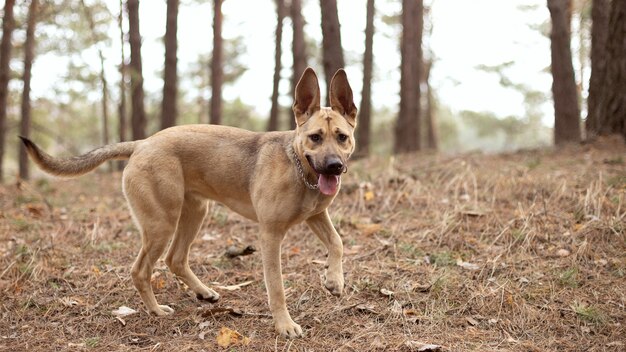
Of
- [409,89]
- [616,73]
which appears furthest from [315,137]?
[409,89]

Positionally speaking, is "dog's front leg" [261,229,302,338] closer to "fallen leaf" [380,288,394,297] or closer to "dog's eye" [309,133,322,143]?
"dog's eye" [309,133,322,143]

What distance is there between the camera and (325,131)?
441cm

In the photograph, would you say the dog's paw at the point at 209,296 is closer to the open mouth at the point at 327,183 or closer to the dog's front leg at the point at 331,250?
the dog's front leg at the point at 331,250

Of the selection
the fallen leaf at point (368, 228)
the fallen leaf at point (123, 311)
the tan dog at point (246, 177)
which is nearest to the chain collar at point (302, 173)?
the tan dog at point (246, 177)

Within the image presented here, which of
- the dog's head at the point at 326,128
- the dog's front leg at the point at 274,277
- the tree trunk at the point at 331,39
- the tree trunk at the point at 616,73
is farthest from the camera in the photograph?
the tree trunk at the point at 331,39

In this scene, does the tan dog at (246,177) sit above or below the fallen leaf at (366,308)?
above

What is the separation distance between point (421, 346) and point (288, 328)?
3.54 ft

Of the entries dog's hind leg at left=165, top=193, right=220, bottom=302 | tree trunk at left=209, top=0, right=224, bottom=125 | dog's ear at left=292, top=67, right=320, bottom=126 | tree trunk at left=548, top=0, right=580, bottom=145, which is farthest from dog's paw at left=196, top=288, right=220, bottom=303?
tree trunk at left=209, top=0, right=224, bottom=125

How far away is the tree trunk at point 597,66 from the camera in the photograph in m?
9.98

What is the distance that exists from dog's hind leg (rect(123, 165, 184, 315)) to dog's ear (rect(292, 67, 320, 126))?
4.16 feet

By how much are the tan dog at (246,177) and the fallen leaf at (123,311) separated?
20 cm

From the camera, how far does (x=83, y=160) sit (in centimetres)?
511

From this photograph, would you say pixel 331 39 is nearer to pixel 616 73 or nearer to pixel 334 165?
pixel 616 73

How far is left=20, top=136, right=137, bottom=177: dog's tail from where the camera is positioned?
4961 millimetres
